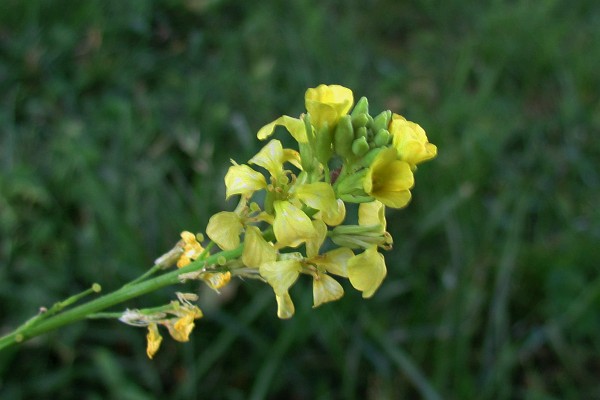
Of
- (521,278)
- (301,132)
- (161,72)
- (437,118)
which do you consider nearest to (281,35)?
(161,72)

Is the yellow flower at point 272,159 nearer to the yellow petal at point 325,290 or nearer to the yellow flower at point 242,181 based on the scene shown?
the yellow flower at point 242,181

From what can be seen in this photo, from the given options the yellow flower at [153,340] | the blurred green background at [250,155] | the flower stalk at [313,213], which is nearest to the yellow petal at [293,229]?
the flower stalk at [313,213]

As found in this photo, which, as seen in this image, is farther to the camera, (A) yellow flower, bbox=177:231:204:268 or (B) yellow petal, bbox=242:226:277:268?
(A) yellow flower, bbox=177:231:204:268

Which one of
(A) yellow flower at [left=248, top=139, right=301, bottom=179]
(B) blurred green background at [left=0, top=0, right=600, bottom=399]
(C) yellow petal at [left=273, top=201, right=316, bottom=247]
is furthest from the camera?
(B) blurred green background at [left=0, top=0, right=600, bottom=399]

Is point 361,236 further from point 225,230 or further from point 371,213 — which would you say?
point 225,230

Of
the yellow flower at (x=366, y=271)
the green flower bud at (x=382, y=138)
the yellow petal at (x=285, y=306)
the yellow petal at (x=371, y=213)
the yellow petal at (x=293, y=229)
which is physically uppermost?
the green flower bud at (x=382, y=138)

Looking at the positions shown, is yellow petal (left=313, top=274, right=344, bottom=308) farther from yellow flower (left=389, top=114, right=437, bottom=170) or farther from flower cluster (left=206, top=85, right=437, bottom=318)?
yellow flower (left=389, top=114, right=437, bottom=170)

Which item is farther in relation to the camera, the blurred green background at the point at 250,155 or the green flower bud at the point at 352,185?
the blurred green background at the point at 250,155

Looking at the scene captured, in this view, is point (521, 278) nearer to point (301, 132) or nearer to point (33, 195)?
point (33, 195)

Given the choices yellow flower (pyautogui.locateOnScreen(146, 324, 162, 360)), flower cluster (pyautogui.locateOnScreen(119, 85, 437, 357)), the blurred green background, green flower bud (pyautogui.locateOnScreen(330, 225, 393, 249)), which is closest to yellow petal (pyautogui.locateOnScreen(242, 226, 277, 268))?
flower cluster (pyautogui.locateOnScreen(119, 85, 437, 357))
